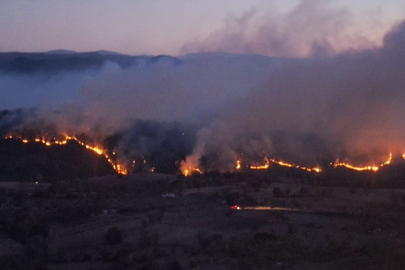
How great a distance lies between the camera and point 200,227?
88.5ft

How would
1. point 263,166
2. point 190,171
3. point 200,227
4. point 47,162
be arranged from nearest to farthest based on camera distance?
point 200,227, point 47,162, point 190,171, point 263,166

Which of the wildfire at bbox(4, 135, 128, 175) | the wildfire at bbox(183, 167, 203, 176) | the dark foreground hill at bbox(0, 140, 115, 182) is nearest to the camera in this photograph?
the dark foreground hill at bbox(0, 140, 115, 182)

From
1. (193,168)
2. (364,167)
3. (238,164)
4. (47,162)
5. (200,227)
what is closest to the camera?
(200,227)

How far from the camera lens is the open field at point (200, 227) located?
21.0 meters

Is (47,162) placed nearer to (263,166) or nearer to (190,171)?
(190,171)

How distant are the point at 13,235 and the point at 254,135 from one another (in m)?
33.4

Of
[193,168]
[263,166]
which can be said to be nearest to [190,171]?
[193,168]

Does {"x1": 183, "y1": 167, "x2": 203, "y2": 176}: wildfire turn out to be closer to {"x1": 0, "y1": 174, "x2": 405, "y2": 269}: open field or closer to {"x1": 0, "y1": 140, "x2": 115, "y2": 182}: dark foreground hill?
{"x1": 0, "y1": 140, "x2": 115, "y2": 182}: dark foreground hill

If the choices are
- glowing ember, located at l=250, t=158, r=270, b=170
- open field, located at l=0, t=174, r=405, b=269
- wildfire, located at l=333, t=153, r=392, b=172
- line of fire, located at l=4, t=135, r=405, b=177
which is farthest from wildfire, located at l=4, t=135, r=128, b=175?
wildfire, located at l=333, t=153, r=392, b=172

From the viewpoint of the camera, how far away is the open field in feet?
69.0

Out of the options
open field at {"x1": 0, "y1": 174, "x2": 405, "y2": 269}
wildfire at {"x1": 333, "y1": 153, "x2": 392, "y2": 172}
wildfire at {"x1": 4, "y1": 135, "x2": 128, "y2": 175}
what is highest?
wildfire at {"x1": 4, "y1": 135, "x2": 128, "y2": 175}

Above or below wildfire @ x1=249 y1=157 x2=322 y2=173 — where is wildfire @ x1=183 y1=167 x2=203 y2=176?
below

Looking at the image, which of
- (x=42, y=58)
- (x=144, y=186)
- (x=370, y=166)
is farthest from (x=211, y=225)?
(x=42, y=58)

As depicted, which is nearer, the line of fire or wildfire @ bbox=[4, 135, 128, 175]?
the line of fire
